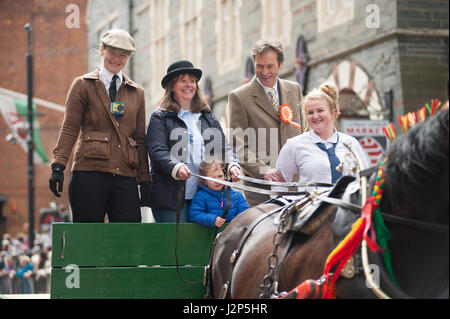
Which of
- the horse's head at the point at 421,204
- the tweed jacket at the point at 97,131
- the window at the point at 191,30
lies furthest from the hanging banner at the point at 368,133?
the window at the point at 191,30

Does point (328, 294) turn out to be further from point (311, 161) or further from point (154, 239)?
point (154, 239)

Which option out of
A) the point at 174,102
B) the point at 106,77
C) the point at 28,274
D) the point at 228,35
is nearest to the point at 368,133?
the point at 174,102

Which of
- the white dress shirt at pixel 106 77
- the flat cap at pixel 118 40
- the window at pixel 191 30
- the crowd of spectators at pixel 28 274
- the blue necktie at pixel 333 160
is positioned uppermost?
the window at pixel 191 30

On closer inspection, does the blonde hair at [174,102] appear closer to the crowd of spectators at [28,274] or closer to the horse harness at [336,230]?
the horse harness at [336,230]

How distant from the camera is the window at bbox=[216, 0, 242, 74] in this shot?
58.2ft

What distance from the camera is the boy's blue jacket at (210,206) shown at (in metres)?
4.41

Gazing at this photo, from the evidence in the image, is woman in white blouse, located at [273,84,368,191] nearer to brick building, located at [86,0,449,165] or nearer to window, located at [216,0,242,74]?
brick building, located at [86,0,449,165]

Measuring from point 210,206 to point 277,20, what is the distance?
37.4 feet

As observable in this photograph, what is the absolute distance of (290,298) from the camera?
9.43 feet

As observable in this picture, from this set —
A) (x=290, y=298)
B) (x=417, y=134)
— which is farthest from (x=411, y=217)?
(x=290, y=298)

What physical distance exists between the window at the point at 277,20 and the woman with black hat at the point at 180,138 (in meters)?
9.61

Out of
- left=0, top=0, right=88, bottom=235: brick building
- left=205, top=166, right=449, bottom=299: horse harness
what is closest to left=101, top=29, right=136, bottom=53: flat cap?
left=205, top=166, right=449, bottom=299: horse harness

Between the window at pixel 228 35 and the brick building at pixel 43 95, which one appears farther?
the brick building at pixel 43 95

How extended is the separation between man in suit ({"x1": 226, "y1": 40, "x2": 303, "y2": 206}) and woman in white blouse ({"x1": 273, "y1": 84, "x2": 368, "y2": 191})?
76cm
